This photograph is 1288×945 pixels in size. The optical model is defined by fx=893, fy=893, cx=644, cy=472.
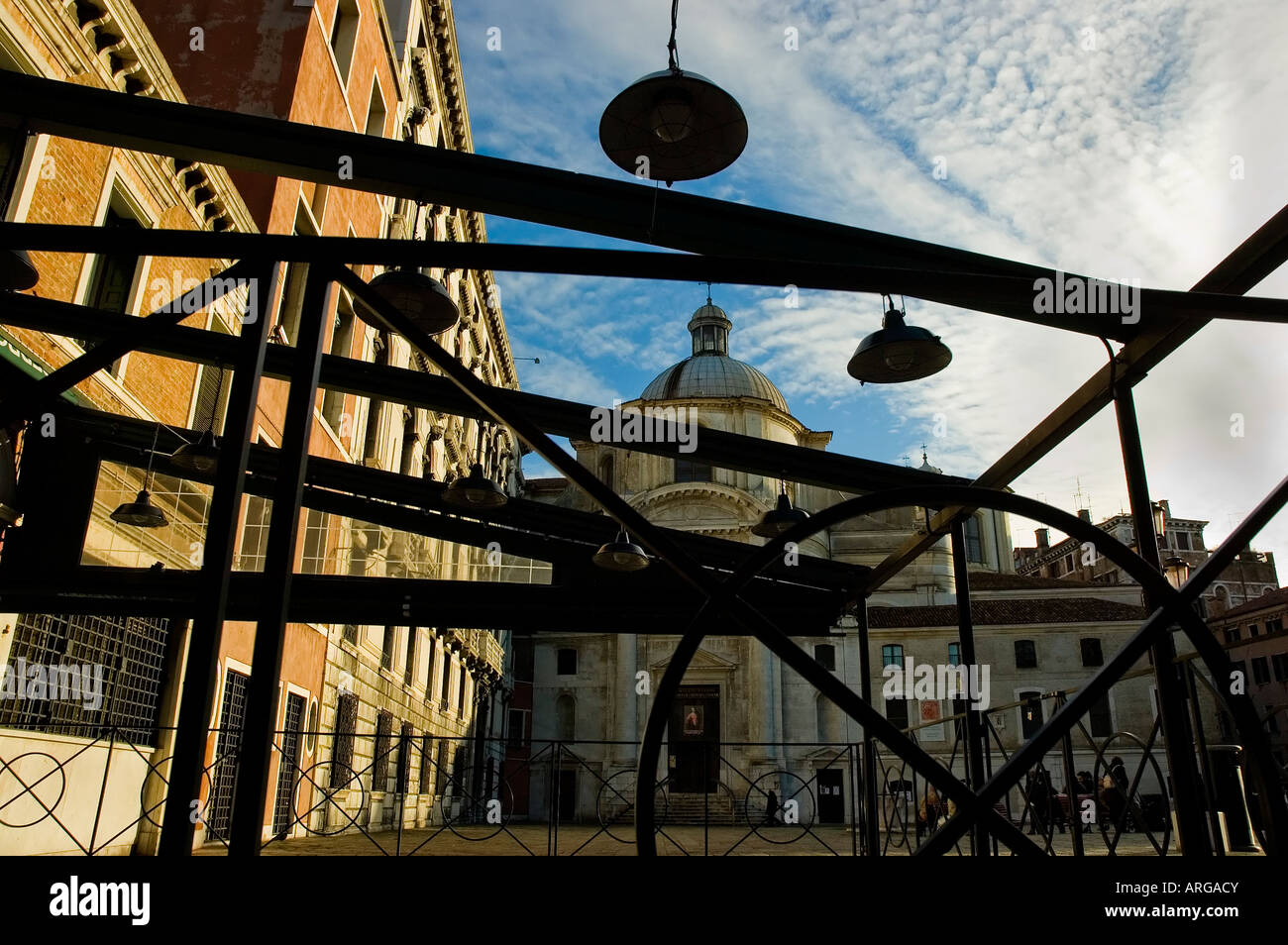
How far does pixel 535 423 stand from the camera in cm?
526

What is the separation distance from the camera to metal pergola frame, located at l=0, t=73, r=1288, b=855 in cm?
200

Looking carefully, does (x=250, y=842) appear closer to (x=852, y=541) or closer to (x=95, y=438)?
(x=95, y=438)

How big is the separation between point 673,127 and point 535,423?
6.05ft

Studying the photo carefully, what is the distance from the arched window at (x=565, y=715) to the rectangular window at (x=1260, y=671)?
3697cm

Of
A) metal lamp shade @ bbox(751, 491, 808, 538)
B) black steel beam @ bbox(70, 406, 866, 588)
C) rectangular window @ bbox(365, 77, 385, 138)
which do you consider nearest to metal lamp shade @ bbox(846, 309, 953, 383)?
black steel beam @ bbox(70, 406, 866, 588)

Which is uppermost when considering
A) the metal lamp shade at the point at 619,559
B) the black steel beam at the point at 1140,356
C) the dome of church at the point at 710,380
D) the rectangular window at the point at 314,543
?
the dome of church at the point at 710,380

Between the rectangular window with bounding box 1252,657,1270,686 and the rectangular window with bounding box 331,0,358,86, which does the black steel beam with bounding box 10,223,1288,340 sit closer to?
the rectangular window with bounding box 331,0,358,86

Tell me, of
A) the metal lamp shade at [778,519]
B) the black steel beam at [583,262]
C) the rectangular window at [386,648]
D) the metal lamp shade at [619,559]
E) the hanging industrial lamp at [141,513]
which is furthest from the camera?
the rectangular window at [386,648]

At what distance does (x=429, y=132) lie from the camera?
2752 centimetres

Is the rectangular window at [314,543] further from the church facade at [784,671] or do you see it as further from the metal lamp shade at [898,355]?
the church facade at [784,671]

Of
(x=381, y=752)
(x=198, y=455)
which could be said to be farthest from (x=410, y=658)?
(x=198, y=455)

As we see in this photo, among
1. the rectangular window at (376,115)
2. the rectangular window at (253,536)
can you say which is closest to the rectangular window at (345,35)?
the rectangular window at (376,115)

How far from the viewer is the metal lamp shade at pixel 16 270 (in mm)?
6688
